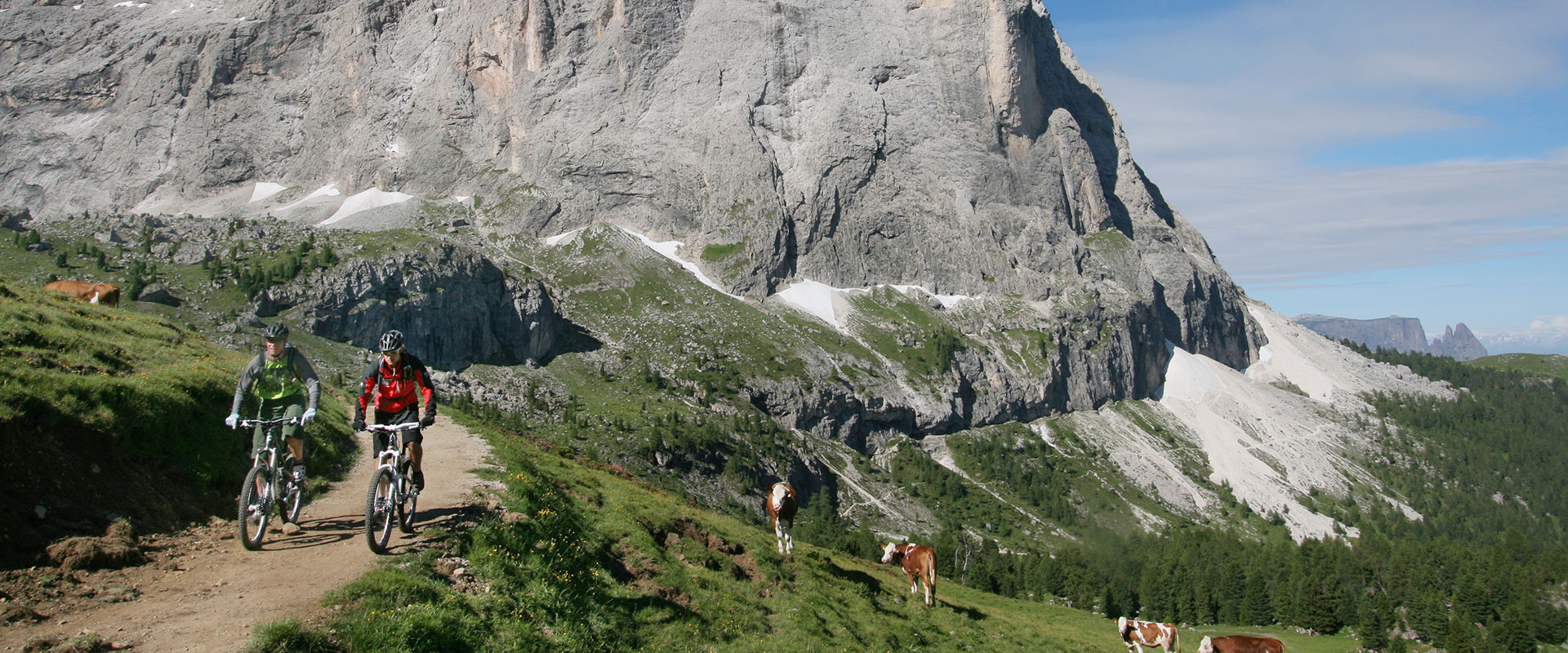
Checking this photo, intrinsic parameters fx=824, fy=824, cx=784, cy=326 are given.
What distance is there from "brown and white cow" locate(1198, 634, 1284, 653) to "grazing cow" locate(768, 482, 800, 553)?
70.5 ft

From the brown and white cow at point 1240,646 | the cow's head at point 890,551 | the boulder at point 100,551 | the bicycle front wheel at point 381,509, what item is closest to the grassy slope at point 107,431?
the boulder at point 100,551

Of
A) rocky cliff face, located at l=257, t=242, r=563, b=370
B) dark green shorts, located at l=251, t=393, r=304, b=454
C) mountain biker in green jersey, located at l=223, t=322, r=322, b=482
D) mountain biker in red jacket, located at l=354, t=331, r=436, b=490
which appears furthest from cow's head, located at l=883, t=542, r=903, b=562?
rocky cliff face, located at l=257, t=242, r=563, b=370

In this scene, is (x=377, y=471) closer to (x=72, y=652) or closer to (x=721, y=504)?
(x=72, y=652)

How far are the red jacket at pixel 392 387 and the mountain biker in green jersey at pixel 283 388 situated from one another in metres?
0.90

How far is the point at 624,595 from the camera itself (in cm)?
1877

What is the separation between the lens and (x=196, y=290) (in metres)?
143

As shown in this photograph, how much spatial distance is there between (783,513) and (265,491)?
16.5 metres

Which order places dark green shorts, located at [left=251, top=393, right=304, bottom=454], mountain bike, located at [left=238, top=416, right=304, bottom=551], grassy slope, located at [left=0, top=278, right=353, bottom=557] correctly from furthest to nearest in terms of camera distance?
dark green shorts, located at [left=251, top=393, right=304, bottom=454]
mountain bike, located at [left=238, top=416, right=304, bottom=551]
grassy slope, located at [left=0, top=278, right=353, bottom=557]

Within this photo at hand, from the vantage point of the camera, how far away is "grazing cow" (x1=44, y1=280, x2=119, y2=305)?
4094 cm

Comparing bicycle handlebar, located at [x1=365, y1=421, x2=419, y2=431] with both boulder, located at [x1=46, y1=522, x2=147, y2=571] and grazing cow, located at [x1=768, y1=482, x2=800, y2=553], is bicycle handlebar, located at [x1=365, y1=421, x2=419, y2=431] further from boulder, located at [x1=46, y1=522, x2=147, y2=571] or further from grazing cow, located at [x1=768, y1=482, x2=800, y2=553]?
grazing cow, located at [x1=768, y1=482, x2=800, y2=553]

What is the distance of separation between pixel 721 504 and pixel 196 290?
3880 inches

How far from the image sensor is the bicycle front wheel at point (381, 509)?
15.1 m

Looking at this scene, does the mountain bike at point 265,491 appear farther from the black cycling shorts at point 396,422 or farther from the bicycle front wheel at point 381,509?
the bicycle front wheel at point 381,509

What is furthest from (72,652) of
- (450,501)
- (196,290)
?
(196,290)
